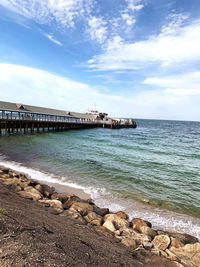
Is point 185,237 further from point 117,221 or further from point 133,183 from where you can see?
point 133,183

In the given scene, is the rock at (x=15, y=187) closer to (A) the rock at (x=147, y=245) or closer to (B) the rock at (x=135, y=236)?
(B) the rock at (x=135, y=236)

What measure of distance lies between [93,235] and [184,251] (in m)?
2.86

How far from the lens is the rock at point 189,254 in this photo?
4.86 m

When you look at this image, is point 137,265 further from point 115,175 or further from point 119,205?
point 115,175

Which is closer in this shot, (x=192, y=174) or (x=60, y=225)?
(x=60, y=225)

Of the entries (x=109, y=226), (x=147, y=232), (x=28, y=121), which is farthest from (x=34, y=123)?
(x=147, y=232)

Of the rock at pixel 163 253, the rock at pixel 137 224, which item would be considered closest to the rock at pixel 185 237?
the rock at pixel 137 224

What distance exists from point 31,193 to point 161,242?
18.8 feet

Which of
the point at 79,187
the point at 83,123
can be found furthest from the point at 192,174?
the point at 83,123

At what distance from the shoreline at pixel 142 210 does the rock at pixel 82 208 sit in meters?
1.24

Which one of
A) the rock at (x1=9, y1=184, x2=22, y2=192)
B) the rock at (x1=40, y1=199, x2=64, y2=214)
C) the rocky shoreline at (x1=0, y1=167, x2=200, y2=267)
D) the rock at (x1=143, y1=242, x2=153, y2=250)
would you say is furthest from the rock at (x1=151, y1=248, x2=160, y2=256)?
the rock at (x1=9, y1=184, x2=22, y2=192)

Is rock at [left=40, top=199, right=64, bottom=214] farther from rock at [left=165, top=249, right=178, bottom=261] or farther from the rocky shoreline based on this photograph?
rock at [left=165, top=249, right=178, bottom=261]

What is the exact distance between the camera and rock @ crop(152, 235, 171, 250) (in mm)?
5406

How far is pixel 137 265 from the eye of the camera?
4027 mm
